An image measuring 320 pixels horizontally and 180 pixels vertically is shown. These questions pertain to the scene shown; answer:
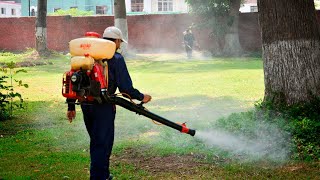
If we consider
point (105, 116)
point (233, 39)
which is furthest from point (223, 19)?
point (105, 116)

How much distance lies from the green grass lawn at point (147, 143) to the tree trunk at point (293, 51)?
1543 millimetres

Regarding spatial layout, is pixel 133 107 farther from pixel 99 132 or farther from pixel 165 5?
pixel 165 5

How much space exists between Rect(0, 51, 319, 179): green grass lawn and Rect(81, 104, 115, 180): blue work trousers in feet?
2.55

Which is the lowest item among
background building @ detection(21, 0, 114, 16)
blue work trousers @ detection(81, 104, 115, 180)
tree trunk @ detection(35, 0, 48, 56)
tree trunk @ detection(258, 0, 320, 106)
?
blue work trousers @ detection(81, 104, 115, 180)

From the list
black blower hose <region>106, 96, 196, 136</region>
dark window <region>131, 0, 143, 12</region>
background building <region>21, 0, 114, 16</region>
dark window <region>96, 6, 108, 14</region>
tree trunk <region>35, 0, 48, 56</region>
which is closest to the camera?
black blower hose <region>106, 96, 196, 136</region>

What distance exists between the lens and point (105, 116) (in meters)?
5.52

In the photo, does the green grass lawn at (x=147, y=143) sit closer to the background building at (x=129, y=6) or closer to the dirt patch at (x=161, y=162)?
the dirt patch at (x=161, y=162)

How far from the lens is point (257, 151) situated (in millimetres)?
7145

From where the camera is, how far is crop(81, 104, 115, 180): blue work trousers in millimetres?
5508

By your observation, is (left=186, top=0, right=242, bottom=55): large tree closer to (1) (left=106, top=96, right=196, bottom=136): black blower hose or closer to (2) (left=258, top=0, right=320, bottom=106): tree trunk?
(2) (left=258, top=0, right=320, bottom=106): tree trunk

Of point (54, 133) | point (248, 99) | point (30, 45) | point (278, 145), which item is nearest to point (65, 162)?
point (54, 133)

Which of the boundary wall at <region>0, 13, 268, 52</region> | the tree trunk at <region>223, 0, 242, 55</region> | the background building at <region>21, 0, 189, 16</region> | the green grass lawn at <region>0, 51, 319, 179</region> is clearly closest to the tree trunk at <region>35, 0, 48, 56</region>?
the boundary wall at <region>0, 13, 268, 52</region>

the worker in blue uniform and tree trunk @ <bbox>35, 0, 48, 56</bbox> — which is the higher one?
tree trunk @ <bbox>35, 0, 48, 56</bbox>

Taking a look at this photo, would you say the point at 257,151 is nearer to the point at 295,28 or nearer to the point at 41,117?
the point at 295,28
